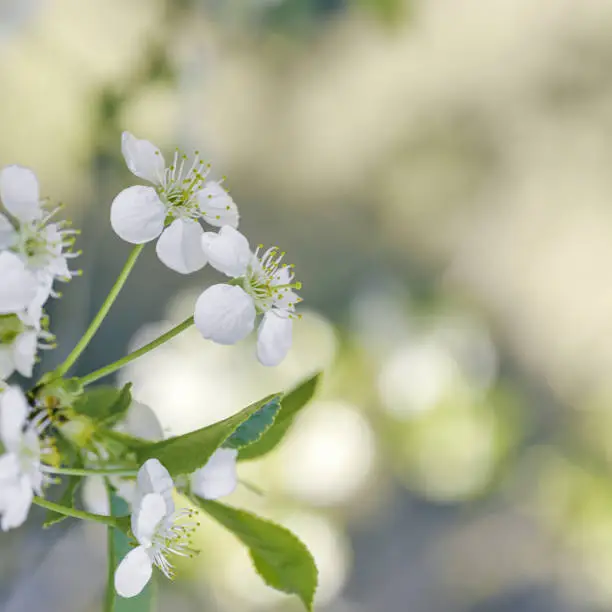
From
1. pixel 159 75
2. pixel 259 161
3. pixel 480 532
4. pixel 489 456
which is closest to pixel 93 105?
pixel 159 75

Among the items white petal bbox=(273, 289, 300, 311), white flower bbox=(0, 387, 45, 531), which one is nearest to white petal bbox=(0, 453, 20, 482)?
white flower bbox=(0, 387, 45, 531)

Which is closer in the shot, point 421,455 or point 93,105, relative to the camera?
point 93,105

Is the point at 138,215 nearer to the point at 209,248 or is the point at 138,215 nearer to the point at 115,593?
the point at 209,248

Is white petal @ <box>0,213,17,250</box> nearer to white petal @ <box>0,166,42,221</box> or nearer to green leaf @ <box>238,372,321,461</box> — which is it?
white petal @ <box>0,166,42,221</box>

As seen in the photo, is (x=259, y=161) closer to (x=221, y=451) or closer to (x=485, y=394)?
(x=485, y=394)

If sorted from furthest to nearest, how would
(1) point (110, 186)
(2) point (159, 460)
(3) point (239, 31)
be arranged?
(3) point (239, 31) → (1) point (110, 186) → (2) point (159, 460)

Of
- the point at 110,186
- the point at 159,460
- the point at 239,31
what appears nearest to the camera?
the point at 159,460

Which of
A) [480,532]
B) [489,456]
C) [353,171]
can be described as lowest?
[480,532]

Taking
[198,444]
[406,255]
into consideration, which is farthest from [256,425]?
[406,255]
